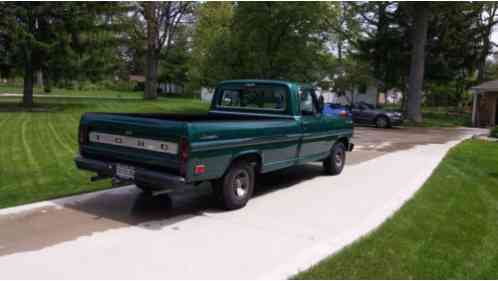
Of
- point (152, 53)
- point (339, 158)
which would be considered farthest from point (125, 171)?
point (152, 53)

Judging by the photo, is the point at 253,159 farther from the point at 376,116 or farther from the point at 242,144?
the point at 376,116

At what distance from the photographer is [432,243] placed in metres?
4.73

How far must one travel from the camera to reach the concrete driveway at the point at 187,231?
3924 millimetres

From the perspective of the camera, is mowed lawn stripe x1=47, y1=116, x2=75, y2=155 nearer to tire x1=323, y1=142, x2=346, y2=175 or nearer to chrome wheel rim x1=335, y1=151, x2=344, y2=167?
tire x1=323, y1=142, x2=346, y2=175

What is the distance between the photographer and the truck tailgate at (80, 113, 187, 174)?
4.96 metres

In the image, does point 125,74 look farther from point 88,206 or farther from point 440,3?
point 88,206

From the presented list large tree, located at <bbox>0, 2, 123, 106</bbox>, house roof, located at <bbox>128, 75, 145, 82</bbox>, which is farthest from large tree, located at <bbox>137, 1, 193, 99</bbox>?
house roof, located at <bbox>128, 75, 145, 82</bbox>

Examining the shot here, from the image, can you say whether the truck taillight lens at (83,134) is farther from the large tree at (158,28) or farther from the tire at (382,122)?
the large tree at (158,28)

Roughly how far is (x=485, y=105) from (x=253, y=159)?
26.8 metres

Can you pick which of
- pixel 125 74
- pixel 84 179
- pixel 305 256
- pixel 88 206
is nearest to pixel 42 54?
pixel 84 179

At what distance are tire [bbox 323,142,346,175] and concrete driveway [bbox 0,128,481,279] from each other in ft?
2.98

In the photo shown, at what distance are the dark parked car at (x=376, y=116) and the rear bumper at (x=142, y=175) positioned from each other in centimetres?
1998

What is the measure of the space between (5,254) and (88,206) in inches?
67.3

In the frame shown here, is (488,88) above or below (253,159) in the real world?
above
